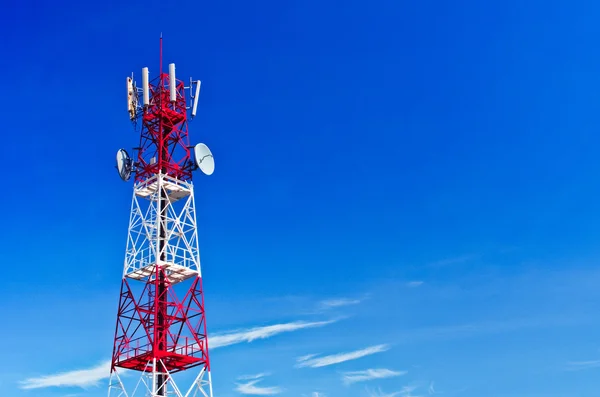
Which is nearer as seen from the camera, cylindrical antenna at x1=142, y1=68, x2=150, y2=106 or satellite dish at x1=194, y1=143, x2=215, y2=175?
satellite dish at x1=194, y1=143, x2=215, y2=175

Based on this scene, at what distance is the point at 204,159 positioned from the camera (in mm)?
107375

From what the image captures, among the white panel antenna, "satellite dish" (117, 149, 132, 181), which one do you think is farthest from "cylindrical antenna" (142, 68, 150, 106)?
"satellite dish" (117, 149, 132, 181)

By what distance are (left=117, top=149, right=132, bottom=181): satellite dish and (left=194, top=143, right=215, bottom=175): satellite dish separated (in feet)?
28.8

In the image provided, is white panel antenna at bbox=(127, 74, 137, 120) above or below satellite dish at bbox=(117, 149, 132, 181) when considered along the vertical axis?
above

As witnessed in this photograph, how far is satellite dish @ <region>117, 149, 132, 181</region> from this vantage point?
105m

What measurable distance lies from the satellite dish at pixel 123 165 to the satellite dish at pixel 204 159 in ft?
28.8

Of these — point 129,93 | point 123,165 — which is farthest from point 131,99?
point 123,165

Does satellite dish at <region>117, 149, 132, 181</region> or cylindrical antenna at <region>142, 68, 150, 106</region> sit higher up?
cylindrical antenna at <region>142, 68, 150, 106</region>

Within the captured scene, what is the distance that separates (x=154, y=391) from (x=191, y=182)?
2843cm

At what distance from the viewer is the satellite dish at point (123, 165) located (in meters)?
105

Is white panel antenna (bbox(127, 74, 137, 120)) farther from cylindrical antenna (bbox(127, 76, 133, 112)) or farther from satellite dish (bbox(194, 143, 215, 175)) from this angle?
satellite dish (bbox(194, 143, 215, 175))

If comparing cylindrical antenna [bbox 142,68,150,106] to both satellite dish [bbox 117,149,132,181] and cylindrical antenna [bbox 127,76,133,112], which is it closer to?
cylindrical antenna [bbox 127,76,133,112]

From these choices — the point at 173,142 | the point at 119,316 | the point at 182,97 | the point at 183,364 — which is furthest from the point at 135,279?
the point at 182,97

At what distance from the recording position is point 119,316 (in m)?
98.8
